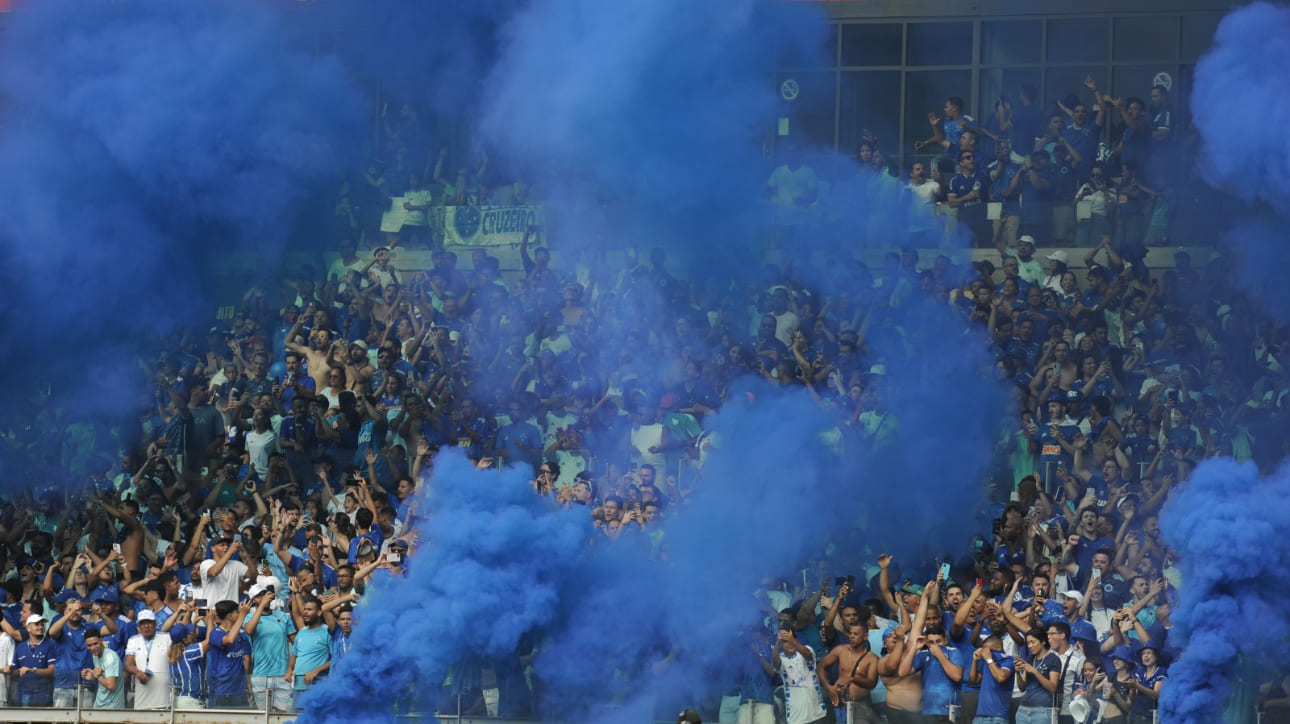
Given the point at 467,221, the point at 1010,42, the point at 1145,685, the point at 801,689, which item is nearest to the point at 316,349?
the point at 467,221

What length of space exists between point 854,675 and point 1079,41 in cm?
766

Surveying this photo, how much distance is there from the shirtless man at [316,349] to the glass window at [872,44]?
5.05 m

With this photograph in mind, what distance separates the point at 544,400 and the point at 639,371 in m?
0.72

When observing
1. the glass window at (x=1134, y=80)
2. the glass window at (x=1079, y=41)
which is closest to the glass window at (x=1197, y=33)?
the glass window at (x=1134, y=80)

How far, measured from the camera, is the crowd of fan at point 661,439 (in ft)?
45.0

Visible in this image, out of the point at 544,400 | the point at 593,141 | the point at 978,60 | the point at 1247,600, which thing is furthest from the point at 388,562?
the point at 978,60

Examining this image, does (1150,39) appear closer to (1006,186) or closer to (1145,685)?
(1006,186)

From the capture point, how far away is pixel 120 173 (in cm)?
1795

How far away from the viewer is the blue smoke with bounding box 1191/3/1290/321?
1617cm

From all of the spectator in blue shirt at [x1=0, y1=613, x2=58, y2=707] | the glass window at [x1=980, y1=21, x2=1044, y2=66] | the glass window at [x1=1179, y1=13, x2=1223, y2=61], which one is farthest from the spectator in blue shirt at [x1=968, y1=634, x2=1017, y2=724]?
the glass window at [x1=980, y1=21, x2=1044, y2=66]

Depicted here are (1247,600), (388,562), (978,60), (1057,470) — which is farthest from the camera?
→ (978,60)

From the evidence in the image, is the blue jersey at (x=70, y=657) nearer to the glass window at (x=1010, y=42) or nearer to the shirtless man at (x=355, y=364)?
the shirtless man at (x=355, y=364)

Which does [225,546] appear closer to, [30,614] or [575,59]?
[30,614]

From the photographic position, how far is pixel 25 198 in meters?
17.7
